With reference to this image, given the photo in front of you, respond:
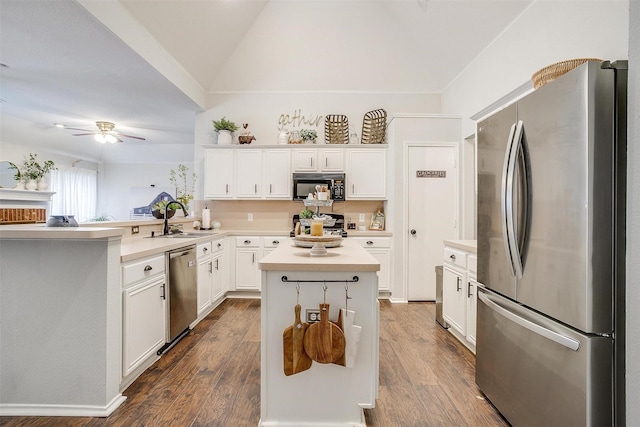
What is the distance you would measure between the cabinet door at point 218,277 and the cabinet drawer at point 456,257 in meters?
2.60

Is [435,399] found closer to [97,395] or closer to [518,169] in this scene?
[518,169]

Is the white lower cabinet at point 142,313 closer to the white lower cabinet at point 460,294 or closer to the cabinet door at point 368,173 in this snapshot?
the white lower cabinet at point 460,294

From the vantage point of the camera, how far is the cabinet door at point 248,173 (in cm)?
459

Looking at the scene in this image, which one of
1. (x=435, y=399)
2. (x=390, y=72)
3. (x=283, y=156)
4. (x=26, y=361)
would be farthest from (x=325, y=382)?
(x=390, y=72)

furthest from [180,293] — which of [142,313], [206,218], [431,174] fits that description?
[431,174]

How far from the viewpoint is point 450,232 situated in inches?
166

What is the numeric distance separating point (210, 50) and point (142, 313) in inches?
133

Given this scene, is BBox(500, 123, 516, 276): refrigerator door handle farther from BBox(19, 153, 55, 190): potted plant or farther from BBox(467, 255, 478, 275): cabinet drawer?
BBox(19, 153, 55, 190): potted plant

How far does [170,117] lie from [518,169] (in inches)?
Answer: 209

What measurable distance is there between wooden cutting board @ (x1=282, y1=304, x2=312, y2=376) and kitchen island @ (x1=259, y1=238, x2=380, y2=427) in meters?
0.08

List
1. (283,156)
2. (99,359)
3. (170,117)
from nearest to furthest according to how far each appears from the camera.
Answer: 1. (99,359)
2. (283,156)
3. (170,117)

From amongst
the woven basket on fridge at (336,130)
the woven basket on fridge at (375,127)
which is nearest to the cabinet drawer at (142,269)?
the woven basket on fridge at (336,130)

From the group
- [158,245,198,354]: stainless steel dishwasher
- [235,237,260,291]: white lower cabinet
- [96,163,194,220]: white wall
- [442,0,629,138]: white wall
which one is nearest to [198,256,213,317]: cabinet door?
[158,245,198,354]: stainless steel dishwasher

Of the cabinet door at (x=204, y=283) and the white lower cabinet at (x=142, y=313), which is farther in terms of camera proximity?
the cabinet door at (x=204, y=283)
